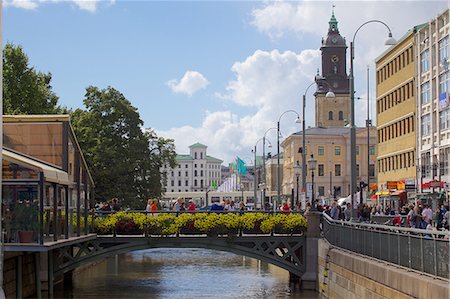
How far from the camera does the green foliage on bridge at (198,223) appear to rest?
105ft

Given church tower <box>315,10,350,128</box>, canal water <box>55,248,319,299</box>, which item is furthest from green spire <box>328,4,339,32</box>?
canal water <box>55,248,319,299</box>

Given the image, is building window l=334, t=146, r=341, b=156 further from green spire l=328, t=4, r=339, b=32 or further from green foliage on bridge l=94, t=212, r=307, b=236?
green foliage on bridge l=94, t=212, r=307, b=236

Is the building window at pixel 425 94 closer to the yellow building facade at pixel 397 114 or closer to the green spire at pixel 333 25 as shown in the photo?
the yellow building facade at pixel 397 114

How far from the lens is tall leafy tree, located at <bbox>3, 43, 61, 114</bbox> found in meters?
54.4

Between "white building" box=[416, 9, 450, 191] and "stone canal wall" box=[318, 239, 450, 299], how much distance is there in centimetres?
3021

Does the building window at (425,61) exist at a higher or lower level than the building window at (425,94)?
higher

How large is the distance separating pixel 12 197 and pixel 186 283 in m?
15.1

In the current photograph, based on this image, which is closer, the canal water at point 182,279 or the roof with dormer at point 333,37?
the canal water at point 182,279

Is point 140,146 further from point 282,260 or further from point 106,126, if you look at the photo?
point 282,260

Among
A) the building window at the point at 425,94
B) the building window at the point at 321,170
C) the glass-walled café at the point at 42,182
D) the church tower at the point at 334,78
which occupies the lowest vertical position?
the glass-walled café at the point at 42,182

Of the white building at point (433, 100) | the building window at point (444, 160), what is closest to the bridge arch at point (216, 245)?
the white building at point (433, 100)

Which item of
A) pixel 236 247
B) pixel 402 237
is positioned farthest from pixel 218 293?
pixel 402 237

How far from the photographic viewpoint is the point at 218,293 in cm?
3206

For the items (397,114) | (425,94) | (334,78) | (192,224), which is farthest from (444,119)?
(334,78)
